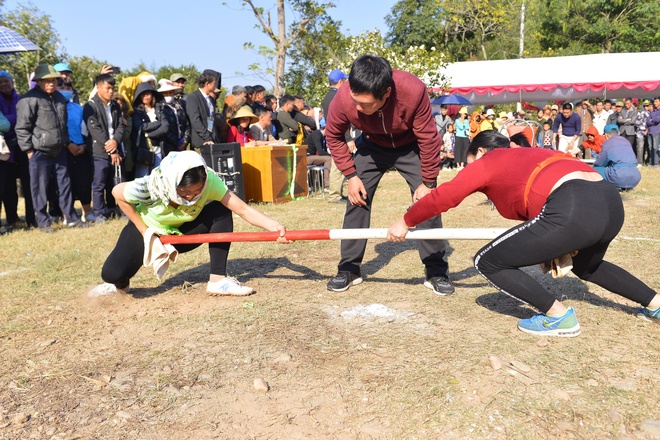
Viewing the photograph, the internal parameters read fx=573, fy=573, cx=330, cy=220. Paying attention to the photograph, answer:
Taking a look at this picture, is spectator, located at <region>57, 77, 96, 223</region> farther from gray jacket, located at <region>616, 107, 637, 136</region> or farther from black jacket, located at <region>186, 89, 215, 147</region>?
gray jacket, located at <region>616, 107, 637, 136</region>

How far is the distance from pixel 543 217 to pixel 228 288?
2.47m

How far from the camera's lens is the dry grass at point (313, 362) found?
265cm

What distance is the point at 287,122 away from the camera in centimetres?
1164

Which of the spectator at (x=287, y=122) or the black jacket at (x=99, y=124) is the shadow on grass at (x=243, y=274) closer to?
the black jacket at (x=99, y=124)

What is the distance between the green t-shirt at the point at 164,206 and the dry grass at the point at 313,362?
2.12 ft

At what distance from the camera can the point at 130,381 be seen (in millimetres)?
3146

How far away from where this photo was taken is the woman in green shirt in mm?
3842

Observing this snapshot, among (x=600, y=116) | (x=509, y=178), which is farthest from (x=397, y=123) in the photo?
(x=600, y=116)

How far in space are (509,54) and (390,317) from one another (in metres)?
45.3

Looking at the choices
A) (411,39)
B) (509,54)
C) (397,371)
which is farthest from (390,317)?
(509,54)

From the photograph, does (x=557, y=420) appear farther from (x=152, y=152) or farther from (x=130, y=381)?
(x=152, y=152)

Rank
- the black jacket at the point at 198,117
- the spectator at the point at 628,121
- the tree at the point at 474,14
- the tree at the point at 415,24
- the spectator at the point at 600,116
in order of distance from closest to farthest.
Result: the black jacket at the point at 198,117 < the spectator at the point at 628,121 < the spectator at the point at 600,116 < the tree at the point at 474,14 < the tree at the point at 415,24

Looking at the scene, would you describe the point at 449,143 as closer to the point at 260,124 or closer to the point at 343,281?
the point at 260,124

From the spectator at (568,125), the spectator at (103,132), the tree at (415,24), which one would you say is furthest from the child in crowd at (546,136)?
the tree at (415,24)
